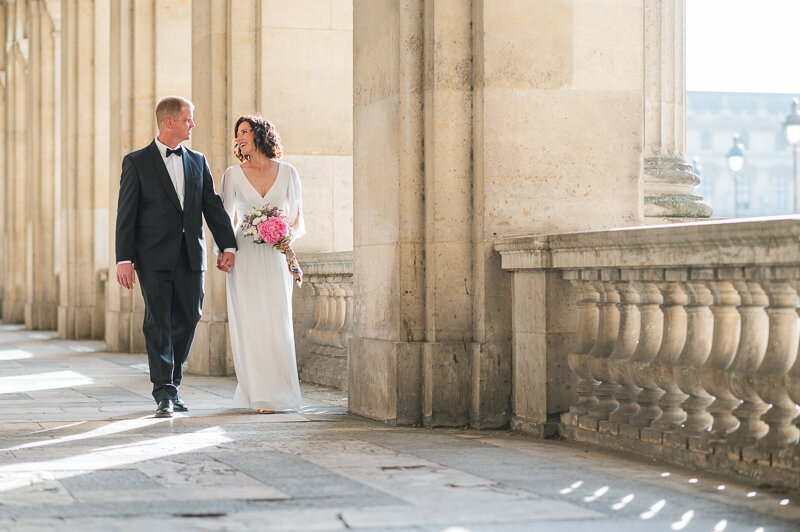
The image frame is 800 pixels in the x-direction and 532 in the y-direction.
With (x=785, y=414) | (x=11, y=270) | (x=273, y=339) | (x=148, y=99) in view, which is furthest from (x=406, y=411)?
(x=11, y=270)

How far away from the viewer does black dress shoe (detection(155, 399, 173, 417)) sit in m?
7.48

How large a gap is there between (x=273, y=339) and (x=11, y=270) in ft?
71.0

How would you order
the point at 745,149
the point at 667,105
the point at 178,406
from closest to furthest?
1. the point at 178,406
2. the point at 667,105
3. the point at 745,149

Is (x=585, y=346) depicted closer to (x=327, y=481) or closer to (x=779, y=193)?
(x=327, y=481)

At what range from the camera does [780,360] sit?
496 centimetres

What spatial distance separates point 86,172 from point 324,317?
30.4 ft

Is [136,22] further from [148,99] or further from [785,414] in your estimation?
[785,414]

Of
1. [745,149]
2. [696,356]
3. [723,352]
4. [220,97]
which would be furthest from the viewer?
[745,149]

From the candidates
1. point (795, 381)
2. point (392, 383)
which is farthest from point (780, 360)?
point (392, 383)

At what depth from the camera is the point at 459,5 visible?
7238 mm

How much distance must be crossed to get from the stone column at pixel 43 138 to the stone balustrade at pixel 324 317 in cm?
1374

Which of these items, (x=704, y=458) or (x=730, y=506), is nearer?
(x=730, y=506)

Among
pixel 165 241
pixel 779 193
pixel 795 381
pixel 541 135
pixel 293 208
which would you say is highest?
pixel 779 193

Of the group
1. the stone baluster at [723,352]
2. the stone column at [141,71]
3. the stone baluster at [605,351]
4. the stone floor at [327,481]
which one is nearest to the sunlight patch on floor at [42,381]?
the stone floor at [327,481]
